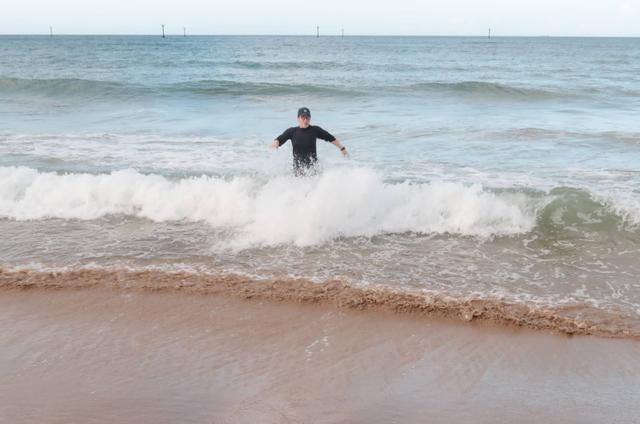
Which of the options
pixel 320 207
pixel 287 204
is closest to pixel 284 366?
pixel 320 207

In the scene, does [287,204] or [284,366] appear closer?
[284,366]

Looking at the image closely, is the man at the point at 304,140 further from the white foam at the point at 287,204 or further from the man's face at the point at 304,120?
the white foam at the point at 287,204

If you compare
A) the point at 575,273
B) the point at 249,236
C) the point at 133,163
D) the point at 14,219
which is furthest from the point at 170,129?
the point at 575,273

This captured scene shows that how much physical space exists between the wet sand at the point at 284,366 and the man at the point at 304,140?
111 inches

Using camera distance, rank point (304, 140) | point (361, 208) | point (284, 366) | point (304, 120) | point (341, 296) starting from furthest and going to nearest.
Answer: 1. point (361, 208)
2. point (304, 140)
3. point (304, 120)
4. point (341, 296)
5. point (284, 366)

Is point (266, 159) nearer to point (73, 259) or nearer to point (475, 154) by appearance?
point (475, 154)

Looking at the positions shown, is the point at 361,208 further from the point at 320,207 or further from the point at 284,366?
the point at 284,366

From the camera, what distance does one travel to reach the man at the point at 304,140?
25.2ft

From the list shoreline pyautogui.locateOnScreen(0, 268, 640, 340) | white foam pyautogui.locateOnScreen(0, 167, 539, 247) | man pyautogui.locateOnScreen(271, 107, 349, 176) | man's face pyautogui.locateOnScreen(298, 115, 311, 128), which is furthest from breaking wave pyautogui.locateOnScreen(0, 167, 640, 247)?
shoreline pyautogui.locateOnScreen(0, 268, 640, 340)

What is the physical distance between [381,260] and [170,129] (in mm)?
10482

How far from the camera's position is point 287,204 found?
26.4 ft

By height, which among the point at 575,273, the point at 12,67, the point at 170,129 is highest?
the point at 12,67

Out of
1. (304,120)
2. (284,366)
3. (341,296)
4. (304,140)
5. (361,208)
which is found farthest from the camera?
(361,208)

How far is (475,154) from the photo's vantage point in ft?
40.6
